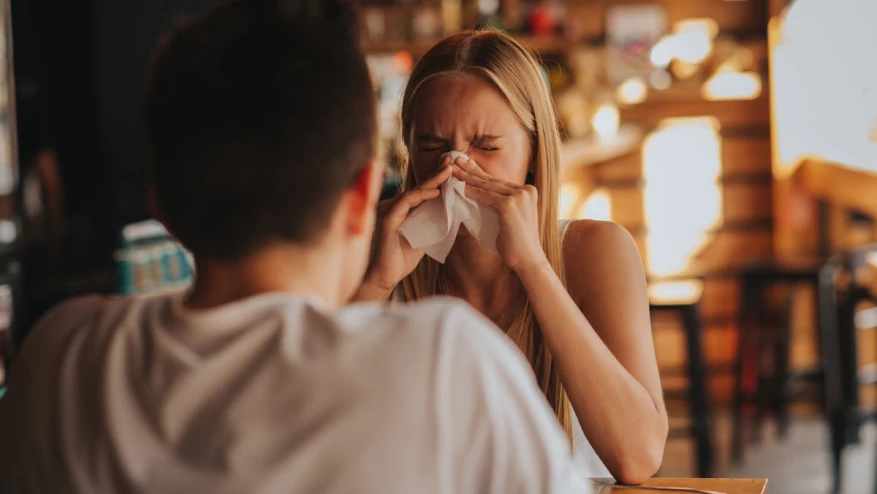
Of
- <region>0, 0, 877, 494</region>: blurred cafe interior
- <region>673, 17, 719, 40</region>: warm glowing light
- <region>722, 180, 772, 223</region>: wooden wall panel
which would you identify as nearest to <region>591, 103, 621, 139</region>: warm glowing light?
<region>0, 0, 877, 494</region>: blurred cafe interior

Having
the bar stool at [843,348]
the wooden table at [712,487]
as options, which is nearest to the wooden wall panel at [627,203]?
the bar stool at [843,348]

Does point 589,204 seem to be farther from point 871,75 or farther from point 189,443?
point 189,443

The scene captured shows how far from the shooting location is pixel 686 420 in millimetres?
5781

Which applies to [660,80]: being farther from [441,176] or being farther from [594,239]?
[441,176]

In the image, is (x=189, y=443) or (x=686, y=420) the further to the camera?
(x=686, y=420)

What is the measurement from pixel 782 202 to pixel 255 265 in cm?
568

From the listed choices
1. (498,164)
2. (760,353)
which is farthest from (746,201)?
(498,164)

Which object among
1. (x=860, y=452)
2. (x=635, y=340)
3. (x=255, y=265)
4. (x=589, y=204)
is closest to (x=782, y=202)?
(x=589, y=204)

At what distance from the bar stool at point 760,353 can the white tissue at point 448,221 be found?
350 cm

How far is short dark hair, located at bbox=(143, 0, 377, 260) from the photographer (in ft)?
2.51

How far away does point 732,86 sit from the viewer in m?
6.02

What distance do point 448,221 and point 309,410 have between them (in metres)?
0.92

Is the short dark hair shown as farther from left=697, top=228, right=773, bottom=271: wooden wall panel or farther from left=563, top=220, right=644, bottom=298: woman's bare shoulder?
left=697, top=228, right=773, bottom=271: wooden wall panel

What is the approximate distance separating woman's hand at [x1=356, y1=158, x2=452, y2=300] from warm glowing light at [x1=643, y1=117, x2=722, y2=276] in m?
4.70
